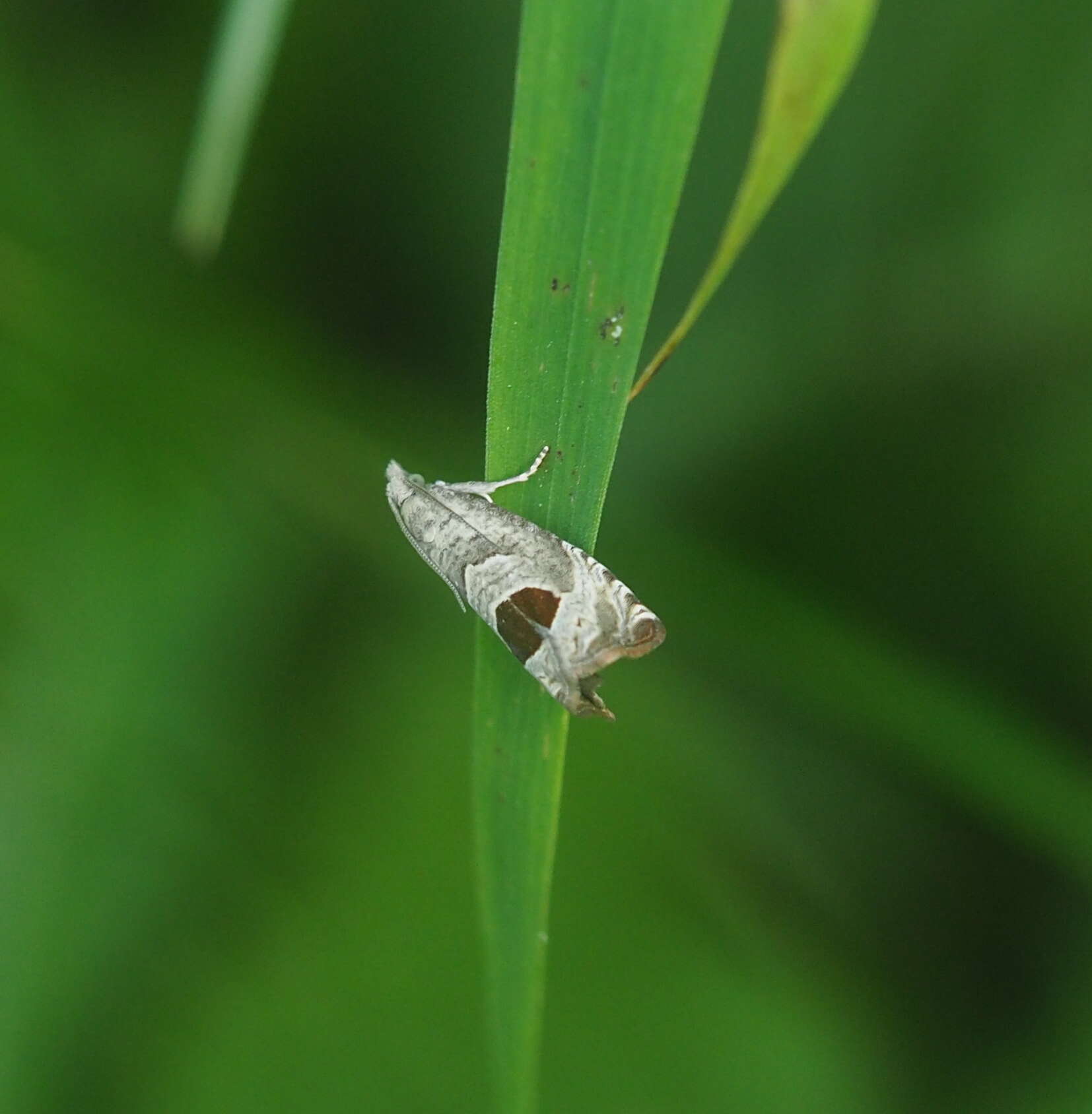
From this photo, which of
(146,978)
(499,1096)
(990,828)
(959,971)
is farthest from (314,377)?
(959,971)

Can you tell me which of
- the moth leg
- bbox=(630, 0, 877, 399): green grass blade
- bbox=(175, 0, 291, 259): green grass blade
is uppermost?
bbox=(175, 0, 291, 259): green grass blade

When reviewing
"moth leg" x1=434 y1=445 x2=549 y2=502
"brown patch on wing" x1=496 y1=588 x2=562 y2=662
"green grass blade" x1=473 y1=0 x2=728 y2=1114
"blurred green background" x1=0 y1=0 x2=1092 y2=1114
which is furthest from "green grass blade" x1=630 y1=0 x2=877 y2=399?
"blurred green background" x1=0 y1=0 x2=1092 y2=1114

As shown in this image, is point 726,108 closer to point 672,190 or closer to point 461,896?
point 672,190

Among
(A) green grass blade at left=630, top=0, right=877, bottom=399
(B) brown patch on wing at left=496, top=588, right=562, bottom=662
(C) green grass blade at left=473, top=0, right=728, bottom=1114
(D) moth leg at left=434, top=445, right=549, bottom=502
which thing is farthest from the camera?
(B) brown patch on wing at left=496, top=588, right=562, bottom=662

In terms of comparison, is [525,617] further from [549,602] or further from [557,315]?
[557,315]

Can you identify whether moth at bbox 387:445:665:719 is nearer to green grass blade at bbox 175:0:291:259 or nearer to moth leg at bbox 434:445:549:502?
moth leg at bbox 434:445:549:502

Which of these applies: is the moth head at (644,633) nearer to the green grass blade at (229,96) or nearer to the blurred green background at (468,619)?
the blurred green background at (468,619)
